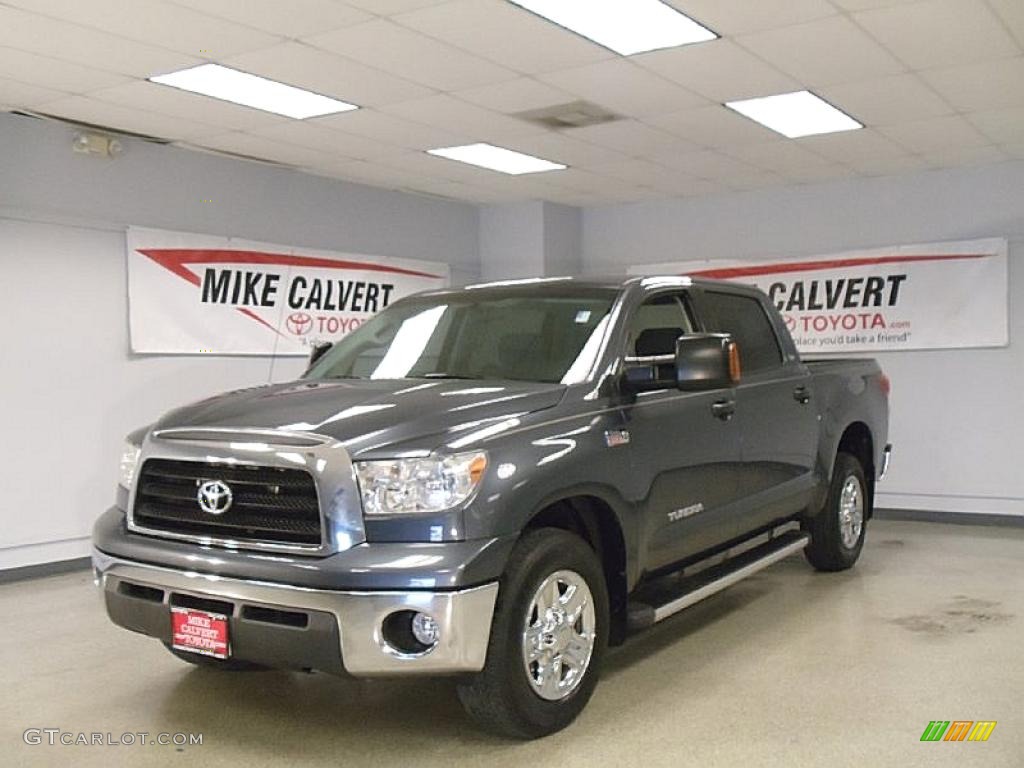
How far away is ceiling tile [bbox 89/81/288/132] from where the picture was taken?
223 inches

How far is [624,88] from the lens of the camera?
5.72 meters

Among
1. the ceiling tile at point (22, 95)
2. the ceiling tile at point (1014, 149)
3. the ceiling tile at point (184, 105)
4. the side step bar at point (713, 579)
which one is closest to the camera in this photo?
the side step bar at point (713, 579)

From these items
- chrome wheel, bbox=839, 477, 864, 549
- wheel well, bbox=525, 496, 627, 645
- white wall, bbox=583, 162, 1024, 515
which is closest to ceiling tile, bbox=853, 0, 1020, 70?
chrome wheel, bbox=839, 477, 864, 549

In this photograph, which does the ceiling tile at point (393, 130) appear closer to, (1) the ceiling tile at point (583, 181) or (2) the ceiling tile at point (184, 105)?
(2) the ceiling tile at point (184, 105)

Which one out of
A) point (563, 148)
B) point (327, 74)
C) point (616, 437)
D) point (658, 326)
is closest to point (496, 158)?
point (563, 148)

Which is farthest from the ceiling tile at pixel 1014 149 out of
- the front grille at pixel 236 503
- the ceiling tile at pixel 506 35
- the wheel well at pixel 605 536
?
the front grille at pixel 236 503

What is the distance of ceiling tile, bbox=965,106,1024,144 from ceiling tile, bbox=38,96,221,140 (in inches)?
194

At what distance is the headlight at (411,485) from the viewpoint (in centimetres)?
298

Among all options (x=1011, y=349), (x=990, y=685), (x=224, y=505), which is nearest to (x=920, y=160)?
(x=1011, y=349)

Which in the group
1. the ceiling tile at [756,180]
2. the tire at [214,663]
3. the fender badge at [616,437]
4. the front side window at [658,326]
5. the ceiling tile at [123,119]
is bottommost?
the tire at [214,663]

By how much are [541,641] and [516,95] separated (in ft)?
11.9

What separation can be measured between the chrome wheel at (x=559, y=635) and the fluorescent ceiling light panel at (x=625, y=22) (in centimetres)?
253

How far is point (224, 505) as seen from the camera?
10.3 feet

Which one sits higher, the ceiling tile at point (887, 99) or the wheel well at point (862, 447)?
the ceiling tile at point (887, 99)
